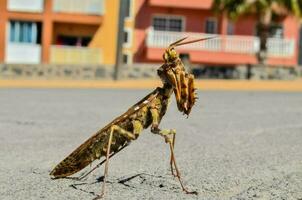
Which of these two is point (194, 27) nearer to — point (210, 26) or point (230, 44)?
point (210, 26)

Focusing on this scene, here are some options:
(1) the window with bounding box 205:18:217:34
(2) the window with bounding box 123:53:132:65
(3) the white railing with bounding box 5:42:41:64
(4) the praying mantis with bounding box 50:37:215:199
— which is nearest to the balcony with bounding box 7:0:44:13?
(3) the white railing with bounding box 5:42:41:64

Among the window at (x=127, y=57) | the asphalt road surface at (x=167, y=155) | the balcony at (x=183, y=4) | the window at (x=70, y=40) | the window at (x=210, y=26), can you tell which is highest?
the balcony at (x=183, y=4)

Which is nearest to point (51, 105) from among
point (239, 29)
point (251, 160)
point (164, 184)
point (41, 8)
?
point (251, 160)

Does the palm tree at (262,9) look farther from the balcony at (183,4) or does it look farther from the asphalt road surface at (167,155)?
the asphalt road surface at (167,155)

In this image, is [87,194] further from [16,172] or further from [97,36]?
[97,36]

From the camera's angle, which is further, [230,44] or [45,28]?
[230,44]

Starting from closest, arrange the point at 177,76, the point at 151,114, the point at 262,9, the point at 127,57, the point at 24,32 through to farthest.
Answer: the point at 177,76 < the point at 151,114 < the point at 262,9 < the point at 24,32 < the point at 127,57

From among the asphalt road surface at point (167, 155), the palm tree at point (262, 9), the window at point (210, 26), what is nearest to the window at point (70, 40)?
the window at point (210, 26)

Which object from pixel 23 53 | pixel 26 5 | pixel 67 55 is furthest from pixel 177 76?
pixel 26 5
